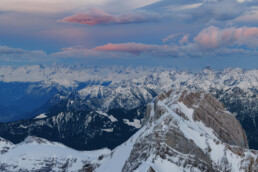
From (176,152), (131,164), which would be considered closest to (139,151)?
(131,164)

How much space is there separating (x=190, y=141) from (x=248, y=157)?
31.3m

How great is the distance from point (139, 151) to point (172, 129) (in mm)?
20747

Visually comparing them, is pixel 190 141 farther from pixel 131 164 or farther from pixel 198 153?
pixel 131 164

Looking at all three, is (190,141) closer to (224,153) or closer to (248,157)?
(224,153)

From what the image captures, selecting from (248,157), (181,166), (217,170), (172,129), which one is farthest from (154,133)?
(248,157)

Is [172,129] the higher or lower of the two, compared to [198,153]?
higher

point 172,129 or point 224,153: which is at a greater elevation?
point 172,129

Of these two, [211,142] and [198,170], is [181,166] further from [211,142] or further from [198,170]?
[211,142]

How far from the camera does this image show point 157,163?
166 meters

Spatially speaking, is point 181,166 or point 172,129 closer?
point 181,166

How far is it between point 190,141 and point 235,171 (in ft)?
87.1

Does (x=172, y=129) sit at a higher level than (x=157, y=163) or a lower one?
higher

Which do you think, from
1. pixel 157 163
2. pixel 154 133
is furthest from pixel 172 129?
pixel 157 163

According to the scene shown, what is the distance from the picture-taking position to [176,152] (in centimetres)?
17188
